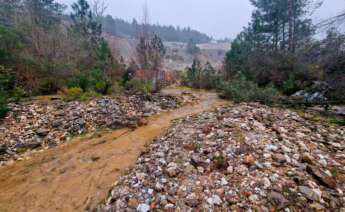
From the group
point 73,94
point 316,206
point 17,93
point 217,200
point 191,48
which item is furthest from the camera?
point 191,48

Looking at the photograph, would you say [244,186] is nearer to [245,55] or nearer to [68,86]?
[68,86]

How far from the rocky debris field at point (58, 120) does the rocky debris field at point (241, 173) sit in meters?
2.03

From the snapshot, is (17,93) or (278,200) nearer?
(278,200)

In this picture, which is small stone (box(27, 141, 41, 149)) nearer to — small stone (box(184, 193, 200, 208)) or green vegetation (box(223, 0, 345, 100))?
small stone (box(184, 193, 200, 208))

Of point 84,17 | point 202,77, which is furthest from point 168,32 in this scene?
point 202,77

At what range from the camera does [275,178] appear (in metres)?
1.64

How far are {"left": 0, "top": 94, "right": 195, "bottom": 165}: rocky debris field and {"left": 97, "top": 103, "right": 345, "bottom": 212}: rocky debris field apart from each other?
2.03 m

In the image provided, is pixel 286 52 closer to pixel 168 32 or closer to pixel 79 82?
pixel 79 82

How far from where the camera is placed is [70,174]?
219 cm

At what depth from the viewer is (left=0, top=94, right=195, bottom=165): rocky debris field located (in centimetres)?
290

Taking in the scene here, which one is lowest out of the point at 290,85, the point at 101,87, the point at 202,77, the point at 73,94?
the point at 73,94

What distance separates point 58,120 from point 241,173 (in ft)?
14.1

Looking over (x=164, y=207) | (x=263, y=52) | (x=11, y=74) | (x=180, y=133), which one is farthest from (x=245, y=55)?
(x=11, y=74)

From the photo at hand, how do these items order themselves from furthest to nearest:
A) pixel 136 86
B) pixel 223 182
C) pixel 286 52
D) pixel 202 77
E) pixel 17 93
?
pixel 202 77, pixel 286 52, pixel 136 86, pixel 17 93, pixel 223 182
